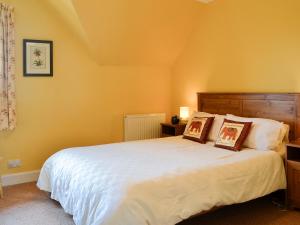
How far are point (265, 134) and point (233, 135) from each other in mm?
334

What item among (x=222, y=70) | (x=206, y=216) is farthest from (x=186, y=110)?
(x=206, y=216)

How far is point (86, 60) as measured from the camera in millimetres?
4070

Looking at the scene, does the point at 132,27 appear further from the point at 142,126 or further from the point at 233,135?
the point at 233,135

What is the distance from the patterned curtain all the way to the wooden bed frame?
8.44 feet

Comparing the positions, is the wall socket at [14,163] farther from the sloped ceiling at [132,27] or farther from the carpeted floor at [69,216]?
the sloped ceiling at [132,27]

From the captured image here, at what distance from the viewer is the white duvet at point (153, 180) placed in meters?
1.99

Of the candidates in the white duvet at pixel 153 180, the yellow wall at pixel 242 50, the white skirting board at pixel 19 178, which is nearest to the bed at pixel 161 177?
the white duvet at pixel 153 180

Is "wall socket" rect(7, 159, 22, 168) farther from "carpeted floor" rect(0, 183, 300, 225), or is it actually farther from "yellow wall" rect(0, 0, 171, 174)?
"carpeted floor" rect(0, 183, 300, 225)

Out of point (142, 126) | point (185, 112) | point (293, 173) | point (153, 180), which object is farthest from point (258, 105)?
point (153, 180)

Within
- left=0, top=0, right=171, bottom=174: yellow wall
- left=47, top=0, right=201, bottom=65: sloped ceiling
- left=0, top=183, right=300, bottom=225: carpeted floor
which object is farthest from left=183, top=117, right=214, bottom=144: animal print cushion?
left=47, top=0, right=201, bottom=65: sloped ceiling

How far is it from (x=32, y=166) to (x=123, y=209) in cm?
232

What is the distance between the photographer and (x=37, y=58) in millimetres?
3707

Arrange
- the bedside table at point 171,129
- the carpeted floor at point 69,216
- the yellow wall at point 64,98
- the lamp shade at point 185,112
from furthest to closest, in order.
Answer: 1. the lamp shade at point 185,112
2. the bedside table at point 171,129
3. the yellow wall at point 64,98
4. the carpeted floor at point 69,216

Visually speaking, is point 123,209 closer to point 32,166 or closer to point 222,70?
point 32,166
